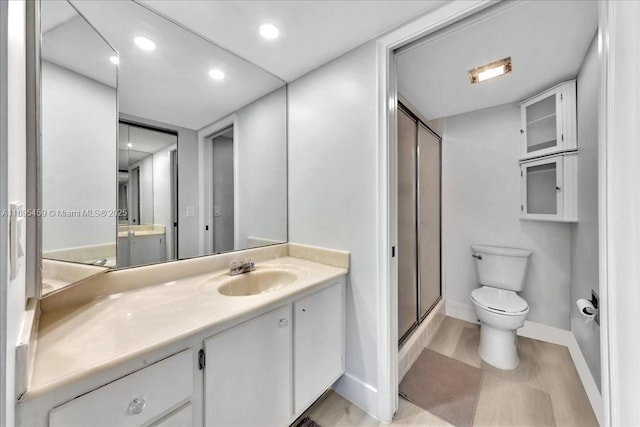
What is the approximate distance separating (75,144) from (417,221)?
2226 mm

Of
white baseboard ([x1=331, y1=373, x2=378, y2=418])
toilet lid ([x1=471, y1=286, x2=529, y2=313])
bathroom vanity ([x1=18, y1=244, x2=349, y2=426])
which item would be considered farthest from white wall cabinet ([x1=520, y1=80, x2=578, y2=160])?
white baseboard ([x1=331, y1=373, x2=378, y2=418])

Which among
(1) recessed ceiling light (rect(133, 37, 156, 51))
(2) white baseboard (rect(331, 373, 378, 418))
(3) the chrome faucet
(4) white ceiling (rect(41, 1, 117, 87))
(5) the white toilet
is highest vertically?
(1) recessed ceiling light (rect(133, 37, 156, 51))

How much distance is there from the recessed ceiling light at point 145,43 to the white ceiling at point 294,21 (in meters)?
0.15

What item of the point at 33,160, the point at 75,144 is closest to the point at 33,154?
the point at 33,160

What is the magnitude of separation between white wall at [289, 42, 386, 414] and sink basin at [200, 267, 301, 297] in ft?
1.08

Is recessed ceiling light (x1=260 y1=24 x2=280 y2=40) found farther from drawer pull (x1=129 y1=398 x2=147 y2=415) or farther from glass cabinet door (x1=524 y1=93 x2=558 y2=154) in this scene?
glass cabinet door (x1=524 y1=93 x2=558 y2=154)

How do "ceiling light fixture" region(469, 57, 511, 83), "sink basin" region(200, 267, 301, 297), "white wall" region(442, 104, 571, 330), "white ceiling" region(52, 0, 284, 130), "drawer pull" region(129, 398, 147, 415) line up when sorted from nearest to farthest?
"drawer pull" region(129, 398, 147, 415), "white ceiling" region(52, 0, 284, 130), "sink basin" region(200, 267, 301, 297), "ceiling light fixture" region(469, 57, 511, 83), "white wall" region(442, 104, 571, 330)

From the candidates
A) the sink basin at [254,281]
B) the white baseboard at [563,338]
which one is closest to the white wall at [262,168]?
the sink basin at [254,281]

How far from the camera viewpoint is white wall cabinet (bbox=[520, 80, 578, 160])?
176 cm

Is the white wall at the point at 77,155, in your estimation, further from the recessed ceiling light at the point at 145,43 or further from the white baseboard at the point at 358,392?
the white baseboard at the point at 358,392

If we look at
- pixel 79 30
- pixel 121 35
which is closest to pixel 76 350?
pixel 79 30

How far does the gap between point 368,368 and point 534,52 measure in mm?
2233

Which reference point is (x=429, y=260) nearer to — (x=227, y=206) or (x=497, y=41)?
(x=497, y=41)

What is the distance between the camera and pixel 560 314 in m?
2.02
